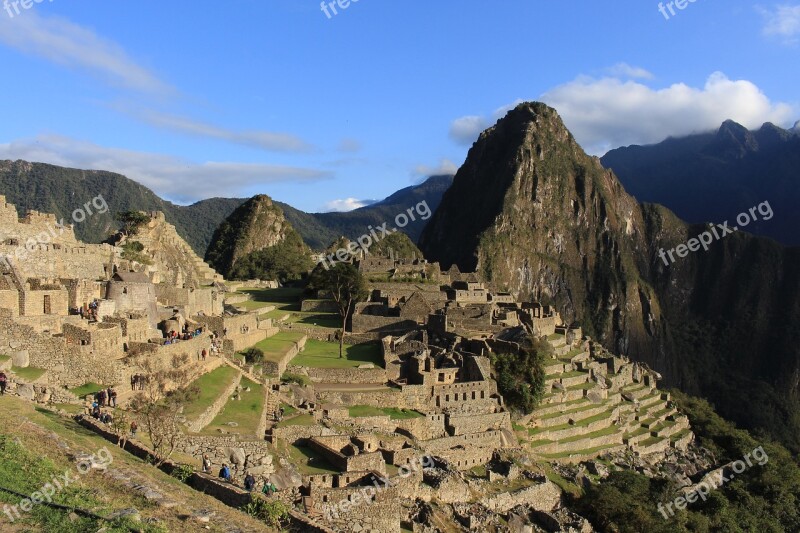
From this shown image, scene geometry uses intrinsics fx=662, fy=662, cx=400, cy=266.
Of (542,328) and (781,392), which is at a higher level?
(542,328)

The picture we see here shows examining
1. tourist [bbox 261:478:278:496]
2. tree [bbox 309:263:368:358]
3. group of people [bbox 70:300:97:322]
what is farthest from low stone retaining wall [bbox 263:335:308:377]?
tourist [bbox 261:478:278:496]

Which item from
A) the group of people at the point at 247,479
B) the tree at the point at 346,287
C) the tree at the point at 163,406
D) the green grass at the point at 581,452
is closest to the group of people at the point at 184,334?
the tree at the point at 163,406

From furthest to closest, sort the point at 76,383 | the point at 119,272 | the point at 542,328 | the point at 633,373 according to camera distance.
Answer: the point at 633,373
the point at 542,328
the point at 119,272
the point at 76,383

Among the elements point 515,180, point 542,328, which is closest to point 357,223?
point 515,180

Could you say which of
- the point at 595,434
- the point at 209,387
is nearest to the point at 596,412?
the point at 595,434

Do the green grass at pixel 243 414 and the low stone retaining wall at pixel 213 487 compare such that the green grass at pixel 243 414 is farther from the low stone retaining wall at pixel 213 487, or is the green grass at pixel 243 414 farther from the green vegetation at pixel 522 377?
the green vegetation at pixel 522 377

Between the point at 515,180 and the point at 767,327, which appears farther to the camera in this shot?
the point at 767,327

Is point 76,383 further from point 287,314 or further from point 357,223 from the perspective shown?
point 357,223
